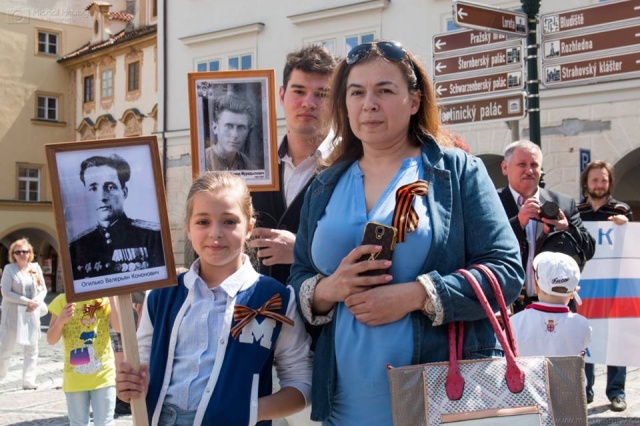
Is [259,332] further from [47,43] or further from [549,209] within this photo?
[47,43]

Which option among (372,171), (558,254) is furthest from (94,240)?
(558,254)

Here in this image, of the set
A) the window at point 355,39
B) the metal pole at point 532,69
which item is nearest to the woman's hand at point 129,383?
the metal pole at point 532,69

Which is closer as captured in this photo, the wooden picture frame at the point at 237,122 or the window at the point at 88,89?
the wooden picture frame at the point at 237,122

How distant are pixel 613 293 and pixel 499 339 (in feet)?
16.8

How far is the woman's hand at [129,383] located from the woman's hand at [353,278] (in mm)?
610

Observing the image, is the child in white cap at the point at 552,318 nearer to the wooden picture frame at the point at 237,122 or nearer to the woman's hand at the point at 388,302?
the wooden picture frame at the point at 237,122

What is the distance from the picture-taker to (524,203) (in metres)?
5.31

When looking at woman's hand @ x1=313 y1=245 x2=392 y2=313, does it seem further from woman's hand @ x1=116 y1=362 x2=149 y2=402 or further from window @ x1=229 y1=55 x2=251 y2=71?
window @ x1=229 y1=55 x2=251 y2=71

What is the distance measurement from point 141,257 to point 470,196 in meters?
1.03

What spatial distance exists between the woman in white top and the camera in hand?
760 centimetres

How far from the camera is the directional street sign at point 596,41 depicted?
23.1ft

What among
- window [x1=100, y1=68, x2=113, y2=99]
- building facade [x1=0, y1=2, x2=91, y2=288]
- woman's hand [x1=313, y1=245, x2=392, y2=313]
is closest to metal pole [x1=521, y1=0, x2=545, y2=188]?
woman's hand [x1=313, y1=245, x2=392, y2=313]

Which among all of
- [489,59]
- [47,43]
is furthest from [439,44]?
[47,43]

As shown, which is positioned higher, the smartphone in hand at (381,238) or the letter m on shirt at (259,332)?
the smartphone in hand at (381,238)
